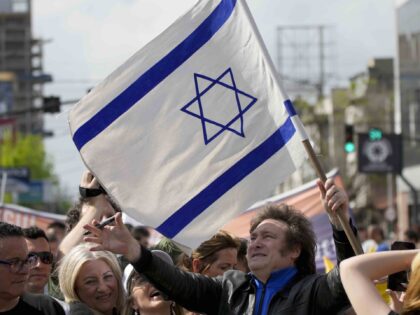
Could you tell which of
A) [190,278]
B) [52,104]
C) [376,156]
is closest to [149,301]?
[190,278]

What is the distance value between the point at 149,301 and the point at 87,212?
985 mm

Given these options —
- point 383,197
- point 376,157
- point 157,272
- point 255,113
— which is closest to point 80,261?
point 157,272

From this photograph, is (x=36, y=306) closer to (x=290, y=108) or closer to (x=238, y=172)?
(x=238, y=172)

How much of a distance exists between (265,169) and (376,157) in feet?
145

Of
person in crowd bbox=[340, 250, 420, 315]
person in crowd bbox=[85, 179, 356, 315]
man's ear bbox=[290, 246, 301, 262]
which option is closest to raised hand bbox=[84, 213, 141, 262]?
person in crowd bbox=[85, 179, 356, 315]

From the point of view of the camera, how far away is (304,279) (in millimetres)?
6410

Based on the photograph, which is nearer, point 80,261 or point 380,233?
point 80,261

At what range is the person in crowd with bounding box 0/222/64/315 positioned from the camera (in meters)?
6.19

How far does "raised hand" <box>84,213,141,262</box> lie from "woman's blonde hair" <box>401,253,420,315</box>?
5.73 ft

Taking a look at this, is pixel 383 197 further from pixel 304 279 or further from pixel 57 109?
pixel 304 279

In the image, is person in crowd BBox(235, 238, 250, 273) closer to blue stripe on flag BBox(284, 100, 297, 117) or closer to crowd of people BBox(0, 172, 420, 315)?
crowd of people BBox(0, 172, 420, 315)

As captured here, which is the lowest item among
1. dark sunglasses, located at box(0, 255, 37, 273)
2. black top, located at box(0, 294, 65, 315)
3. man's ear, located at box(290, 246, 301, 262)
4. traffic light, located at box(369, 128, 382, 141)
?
traffic light, located at box(369, 128, 382, 141)

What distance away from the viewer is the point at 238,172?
6.93m

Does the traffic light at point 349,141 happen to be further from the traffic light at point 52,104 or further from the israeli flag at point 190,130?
the israeli flag at point 190,130
